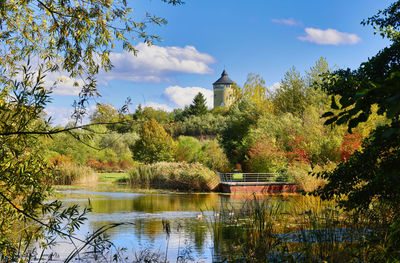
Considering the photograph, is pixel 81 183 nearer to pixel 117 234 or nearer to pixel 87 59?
pixel 117 234

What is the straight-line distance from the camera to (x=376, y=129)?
203 inches

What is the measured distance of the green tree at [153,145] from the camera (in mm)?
31203

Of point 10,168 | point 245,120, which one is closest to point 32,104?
point 10,168

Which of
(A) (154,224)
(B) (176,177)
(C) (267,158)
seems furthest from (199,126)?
(A) (154,224)

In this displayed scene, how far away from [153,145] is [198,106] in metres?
35.6

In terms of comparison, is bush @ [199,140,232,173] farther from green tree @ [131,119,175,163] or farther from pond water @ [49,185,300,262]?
pond water @ [49,185,300,262]

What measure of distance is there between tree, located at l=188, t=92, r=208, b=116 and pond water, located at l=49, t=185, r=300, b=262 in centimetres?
4663

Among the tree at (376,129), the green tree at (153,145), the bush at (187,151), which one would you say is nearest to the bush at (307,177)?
the tree at (376,129)

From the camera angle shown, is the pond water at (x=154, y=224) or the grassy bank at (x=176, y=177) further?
the grassy bank at (x=176, y=177)

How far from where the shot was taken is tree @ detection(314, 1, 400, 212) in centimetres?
195

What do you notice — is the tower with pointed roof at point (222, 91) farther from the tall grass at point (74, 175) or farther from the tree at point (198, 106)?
the tall grass at point (74, 175)

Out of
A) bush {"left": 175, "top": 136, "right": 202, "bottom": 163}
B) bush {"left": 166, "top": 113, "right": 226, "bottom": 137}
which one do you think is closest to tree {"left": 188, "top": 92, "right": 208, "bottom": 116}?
bush {"left": 166, "top": 113, "right": 226, "bottom": 137}

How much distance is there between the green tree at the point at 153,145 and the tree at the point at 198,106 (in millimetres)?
34409

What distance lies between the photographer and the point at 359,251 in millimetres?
4859
